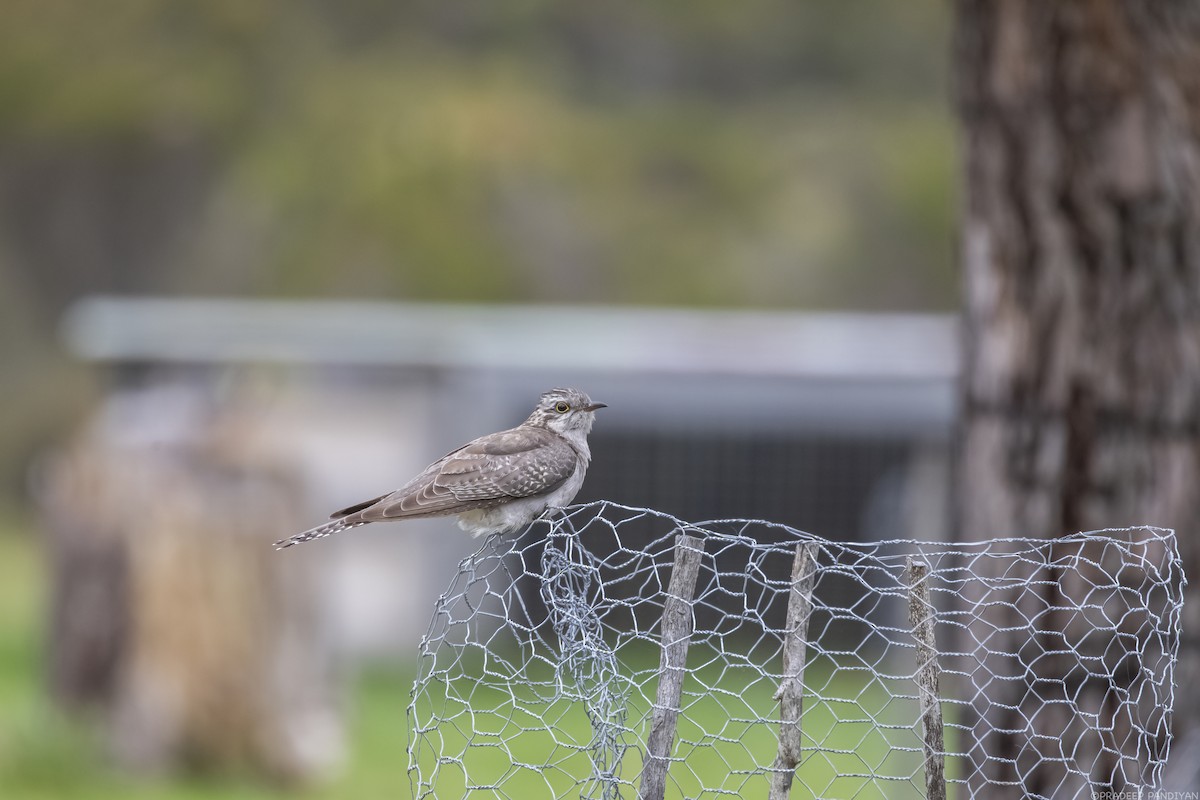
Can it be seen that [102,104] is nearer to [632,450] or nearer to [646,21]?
[646,21]

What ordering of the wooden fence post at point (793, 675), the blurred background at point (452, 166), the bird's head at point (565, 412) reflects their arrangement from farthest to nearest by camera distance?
1. the blurred background at point (452, 166)
2. the bird's head at point (565, 412)
3. the wooden fence post at point (793, 675)

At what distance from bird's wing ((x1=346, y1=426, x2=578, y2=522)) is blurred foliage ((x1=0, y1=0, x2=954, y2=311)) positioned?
24.6 m

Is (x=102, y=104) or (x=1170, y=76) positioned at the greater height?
(x=102, y=104)

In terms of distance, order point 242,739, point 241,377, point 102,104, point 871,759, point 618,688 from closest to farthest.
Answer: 1. point 618,688
2. point 871,759
3. point 242,739
4. point 241,377
5. point 102,104

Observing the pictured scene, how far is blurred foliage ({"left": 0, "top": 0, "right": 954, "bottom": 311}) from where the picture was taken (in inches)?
1188

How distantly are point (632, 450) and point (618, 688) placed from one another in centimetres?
1032

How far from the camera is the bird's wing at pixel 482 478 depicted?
17.5ft

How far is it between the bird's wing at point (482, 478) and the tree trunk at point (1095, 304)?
1.71 m

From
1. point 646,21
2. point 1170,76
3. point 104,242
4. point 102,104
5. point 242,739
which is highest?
point 646,21

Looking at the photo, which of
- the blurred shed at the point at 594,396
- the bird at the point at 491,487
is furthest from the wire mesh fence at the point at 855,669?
the blurred shed at the point at 594,396

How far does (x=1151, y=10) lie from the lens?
568 cm

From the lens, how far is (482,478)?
216 inches

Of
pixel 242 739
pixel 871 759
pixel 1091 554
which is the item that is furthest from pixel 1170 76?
pixel 242 739

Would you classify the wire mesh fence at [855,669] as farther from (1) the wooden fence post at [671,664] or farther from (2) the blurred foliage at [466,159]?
(2) the blurred foliage at [466,159]
